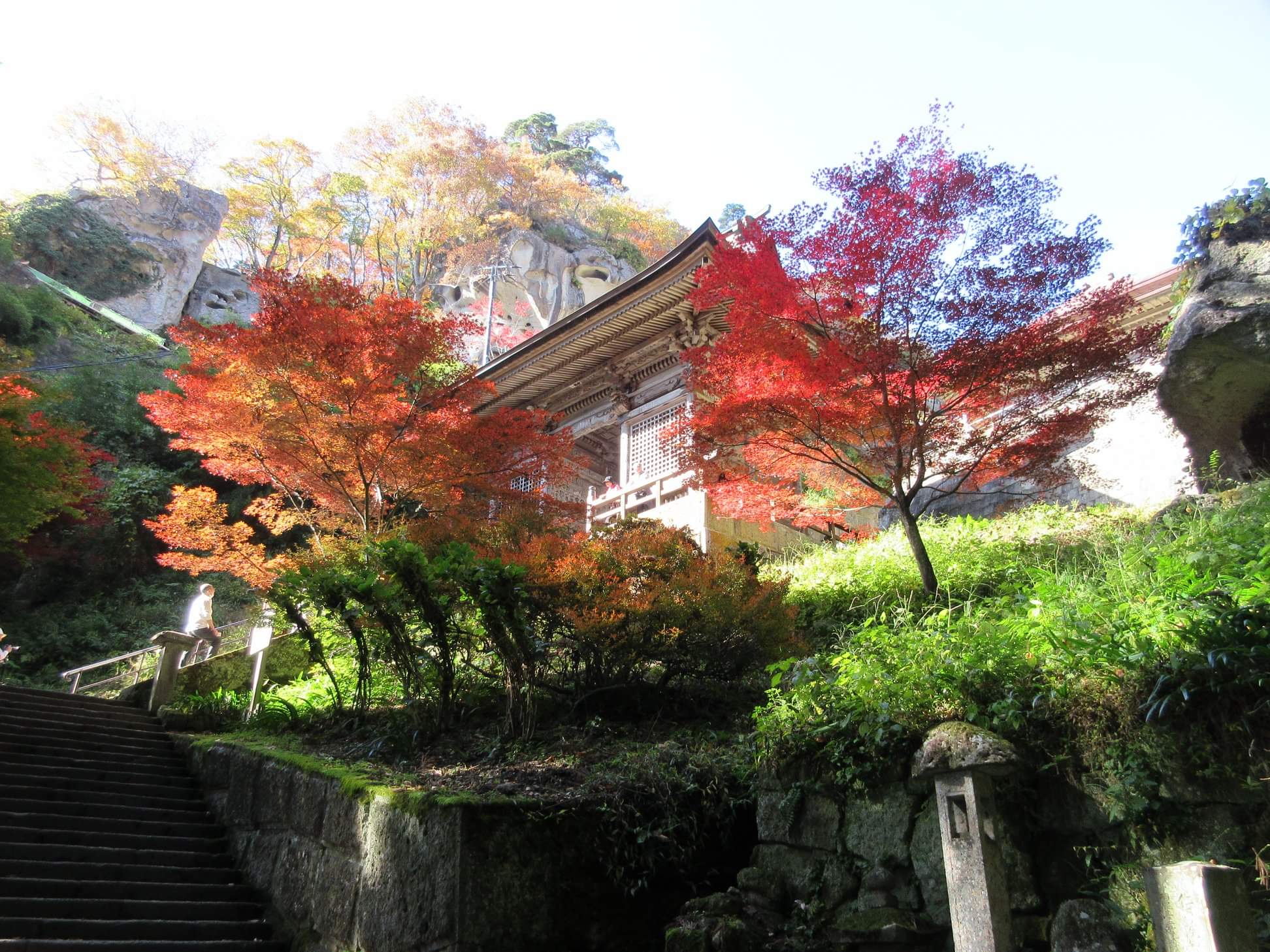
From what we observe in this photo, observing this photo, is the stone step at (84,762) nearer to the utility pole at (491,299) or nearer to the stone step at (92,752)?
the stone step at (92,752)

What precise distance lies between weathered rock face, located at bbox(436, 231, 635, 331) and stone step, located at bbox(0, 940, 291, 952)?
2673 cm

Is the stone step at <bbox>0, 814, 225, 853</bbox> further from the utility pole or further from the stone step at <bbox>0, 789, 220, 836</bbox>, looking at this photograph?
the utility pole

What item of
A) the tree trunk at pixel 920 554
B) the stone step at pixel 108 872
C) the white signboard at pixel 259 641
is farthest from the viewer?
the white signboard at pixel 259 641

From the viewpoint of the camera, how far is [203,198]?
3142 cm

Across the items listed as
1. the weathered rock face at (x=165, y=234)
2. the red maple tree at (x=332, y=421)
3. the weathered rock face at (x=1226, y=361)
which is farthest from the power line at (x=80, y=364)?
the weathered rock face at (x=1226, y=361)

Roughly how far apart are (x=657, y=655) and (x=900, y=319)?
407cm

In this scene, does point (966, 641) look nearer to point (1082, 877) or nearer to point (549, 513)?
point (1082, 877)

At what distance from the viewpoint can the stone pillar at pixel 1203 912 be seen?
82.8 inches

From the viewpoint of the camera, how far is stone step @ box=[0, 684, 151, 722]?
8.66 metres

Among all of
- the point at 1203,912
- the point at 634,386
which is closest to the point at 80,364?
the point at 634,386

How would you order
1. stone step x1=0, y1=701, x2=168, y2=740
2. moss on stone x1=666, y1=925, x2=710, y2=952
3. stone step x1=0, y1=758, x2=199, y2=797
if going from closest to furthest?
moss on stone x1=666, y1=925, x2=710, y2=952, stone step x1=0, y1=758, x2=199, y2=797, stone step x1=0, y1=701, x2=168, y2=740

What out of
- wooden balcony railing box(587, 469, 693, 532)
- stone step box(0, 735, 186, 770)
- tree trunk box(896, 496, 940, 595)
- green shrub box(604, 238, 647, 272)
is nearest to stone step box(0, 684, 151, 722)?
stone step box(0, 735, 186, 770)

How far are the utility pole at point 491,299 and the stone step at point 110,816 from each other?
20193 mm

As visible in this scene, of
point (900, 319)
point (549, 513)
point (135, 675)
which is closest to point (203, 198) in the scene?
point (135, 675)
